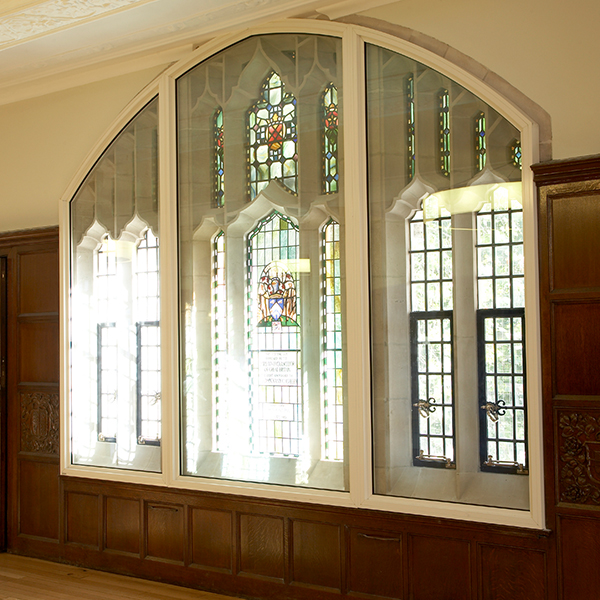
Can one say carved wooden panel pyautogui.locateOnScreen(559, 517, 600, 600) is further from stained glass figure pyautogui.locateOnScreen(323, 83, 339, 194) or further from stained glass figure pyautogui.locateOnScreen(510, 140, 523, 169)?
stained glass figure pyautogui.locateOnScreen(323, 83, 339, 194)

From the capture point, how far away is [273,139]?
4.48 m

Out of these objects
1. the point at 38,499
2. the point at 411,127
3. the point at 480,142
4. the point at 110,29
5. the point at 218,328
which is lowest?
the point at 38,499

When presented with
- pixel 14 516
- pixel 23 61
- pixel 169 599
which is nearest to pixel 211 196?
pixel 23 61

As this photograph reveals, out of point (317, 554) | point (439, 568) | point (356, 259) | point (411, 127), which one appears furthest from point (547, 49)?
point (317, 554)

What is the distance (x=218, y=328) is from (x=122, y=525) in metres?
1.74

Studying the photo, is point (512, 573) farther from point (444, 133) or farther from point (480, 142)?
point (444, 133)

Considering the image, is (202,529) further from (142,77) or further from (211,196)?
(142,77)

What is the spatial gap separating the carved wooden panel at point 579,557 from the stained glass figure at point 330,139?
2.43m

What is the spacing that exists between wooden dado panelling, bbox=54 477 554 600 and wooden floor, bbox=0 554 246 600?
91 mm

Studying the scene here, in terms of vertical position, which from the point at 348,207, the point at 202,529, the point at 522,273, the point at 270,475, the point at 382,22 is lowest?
the point at 202,529

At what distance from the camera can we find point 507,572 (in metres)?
3.58

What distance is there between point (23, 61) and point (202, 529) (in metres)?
3.89

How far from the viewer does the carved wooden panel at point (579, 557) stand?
11.0 ft

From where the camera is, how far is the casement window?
3.74 m
